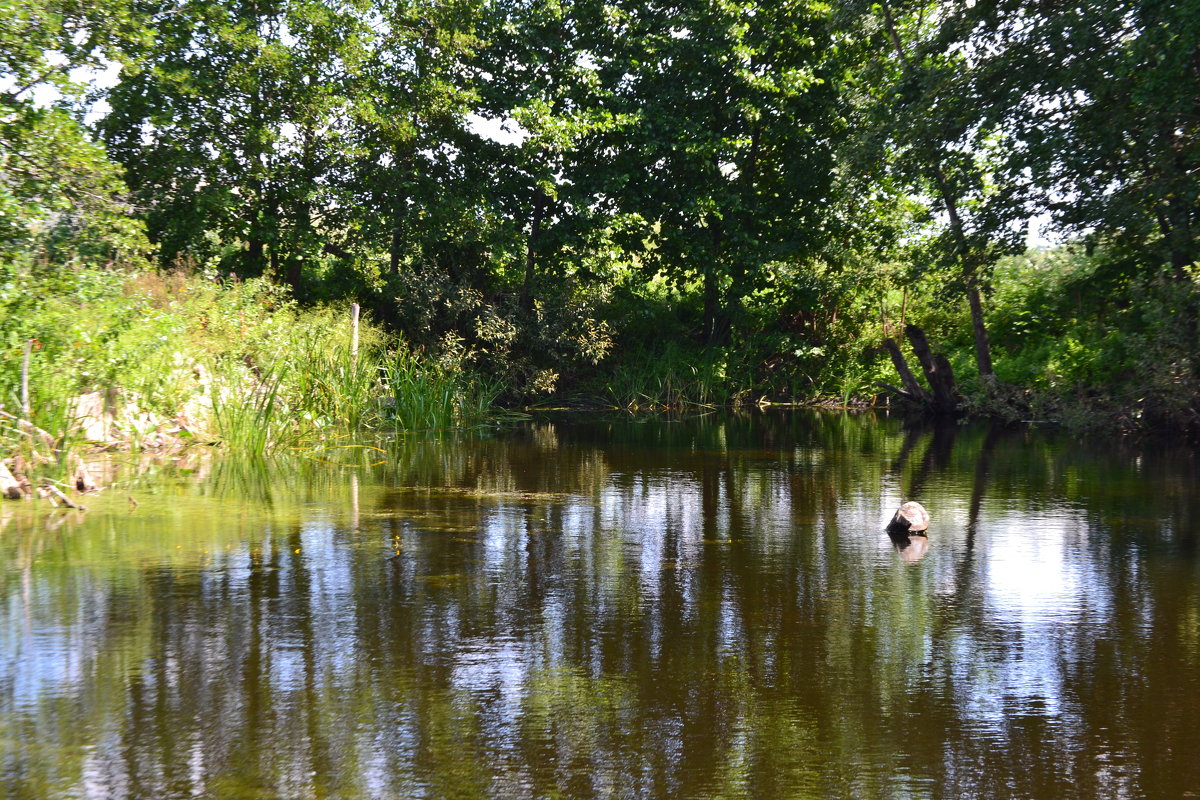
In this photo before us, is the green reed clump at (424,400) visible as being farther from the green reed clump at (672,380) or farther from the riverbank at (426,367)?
the green reed clump at (672,380)

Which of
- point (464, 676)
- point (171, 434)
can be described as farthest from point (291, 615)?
→ point (171, 434)

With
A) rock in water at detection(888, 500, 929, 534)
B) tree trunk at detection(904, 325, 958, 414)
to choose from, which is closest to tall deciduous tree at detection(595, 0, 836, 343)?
tree trunk at detection(904, 325, 958, 414)

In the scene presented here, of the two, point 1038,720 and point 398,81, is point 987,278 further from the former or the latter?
point 1038,720

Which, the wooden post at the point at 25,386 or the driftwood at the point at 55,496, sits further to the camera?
the wooden post at the point at 25,386

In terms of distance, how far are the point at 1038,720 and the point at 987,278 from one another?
15651 mm

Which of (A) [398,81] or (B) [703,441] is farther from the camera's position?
(A) [398,81]

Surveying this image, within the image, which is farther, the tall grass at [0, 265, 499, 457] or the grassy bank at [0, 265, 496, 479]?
the tall grass at [0, 265, 499, 457]

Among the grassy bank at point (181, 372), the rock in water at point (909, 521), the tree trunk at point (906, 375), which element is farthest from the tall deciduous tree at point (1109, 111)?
the grassy bank at point (181, 372)

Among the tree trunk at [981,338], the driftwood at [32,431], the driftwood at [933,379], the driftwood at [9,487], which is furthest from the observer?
the driftwood at [933,379]

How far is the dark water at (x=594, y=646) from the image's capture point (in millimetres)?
3969

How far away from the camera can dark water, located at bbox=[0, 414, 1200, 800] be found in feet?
13.0

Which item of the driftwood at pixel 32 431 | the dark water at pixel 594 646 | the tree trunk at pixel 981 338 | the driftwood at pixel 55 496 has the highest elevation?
the tree trunk at pixel 981 338

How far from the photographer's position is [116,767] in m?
3.93

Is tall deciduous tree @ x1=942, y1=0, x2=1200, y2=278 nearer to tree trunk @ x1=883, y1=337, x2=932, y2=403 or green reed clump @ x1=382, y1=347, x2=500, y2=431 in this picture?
tree trunk @ x1=883, y1=337, x2=932, y2=403
